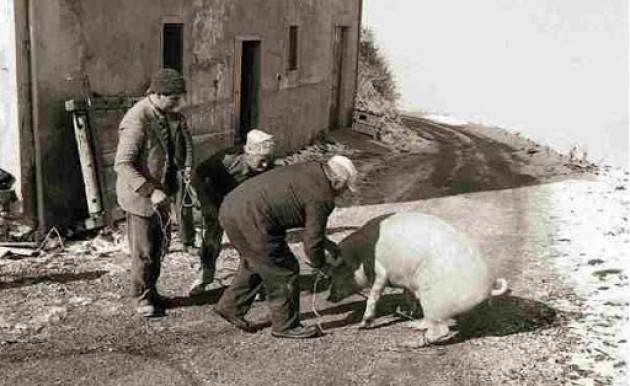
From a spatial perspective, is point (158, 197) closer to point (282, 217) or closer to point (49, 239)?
→ point (282, 217)

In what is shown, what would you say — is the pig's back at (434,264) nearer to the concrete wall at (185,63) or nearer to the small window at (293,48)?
the concrete wall at (185,63)

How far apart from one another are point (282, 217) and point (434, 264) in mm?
1423

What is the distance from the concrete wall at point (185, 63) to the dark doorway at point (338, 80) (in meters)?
1.90

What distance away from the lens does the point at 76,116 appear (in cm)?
932

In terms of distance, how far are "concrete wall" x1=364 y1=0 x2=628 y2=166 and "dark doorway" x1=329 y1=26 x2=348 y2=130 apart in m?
27.6

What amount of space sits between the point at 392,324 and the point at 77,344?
2.93 meters

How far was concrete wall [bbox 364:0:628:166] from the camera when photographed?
59.9 m

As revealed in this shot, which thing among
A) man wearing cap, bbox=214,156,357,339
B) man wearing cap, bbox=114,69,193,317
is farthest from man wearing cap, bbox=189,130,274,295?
man wearing cap, bbox=214,156,357,339

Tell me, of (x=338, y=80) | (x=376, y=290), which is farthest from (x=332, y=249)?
(x=338, y=80)

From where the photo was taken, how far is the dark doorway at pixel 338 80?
21.4 meters

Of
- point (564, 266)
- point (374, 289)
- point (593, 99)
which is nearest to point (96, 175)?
point (374, 289)

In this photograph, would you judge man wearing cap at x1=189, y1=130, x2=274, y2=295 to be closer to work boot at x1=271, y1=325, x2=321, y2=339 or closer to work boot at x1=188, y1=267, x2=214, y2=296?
work boot at x1=188, y1=267, x2=214, y2=296

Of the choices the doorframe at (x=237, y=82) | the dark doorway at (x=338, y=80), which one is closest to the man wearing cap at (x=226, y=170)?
the doorframe at (x=237, y=82)

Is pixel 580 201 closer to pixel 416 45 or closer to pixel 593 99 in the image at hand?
pixel 593 99
